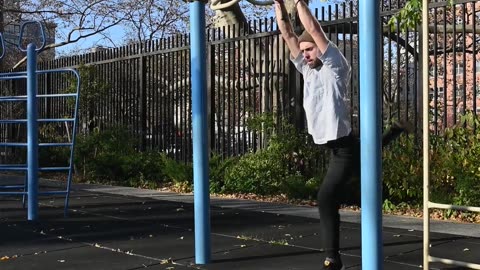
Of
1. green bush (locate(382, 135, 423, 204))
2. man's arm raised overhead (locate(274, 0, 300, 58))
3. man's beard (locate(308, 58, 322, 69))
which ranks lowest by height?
green bush (locate(382, 135, 423, 204))

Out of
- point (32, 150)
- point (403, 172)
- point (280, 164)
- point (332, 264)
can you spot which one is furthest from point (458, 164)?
point (32, 150)

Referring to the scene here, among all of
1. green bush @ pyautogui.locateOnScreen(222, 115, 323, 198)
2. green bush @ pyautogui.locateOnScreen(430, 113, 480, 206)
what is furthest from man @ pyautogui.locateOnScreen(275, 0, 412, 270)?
green bush @ pyautogui.locateOnScreen(222, 115, 323, 198)

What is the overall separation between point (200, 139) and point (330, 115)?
42.6 inches

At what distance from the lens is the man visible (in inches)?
161

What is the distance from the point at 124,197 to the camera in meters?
9.45

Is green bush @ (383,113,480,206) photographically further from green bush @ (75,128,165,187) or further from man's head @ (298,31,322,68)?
green bush @ (75,128,165,187)

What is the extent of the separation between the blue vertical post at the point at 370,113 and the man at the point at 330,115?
1.89 feet

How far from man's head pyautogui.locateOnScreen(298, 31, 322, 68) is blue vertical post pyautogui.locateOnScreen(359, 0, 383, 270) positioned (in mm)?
686

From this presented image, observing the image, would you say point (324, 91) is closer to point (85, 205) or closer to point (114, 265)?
point (114, 265)

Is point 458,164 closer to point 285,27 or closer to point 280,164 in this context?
point 280,164

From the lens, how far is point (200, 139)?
185 inches

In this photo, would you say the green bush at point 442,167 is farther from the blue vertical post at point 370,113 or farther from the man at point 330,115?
the blue vertical post at point 370,113

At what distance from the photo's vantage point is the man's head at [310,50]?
419cm

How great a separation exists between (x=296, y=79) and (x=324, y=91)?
5.59 meters
